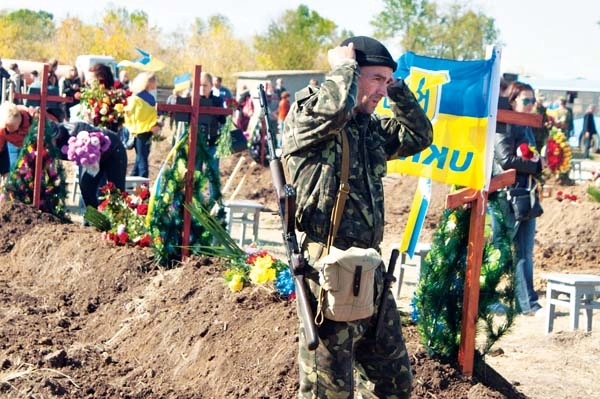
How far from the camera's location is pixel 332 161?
4.44 m

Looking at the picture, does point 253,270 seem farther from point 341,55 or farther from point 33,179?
point 33,179

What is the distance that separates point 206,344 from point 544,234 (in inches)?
331

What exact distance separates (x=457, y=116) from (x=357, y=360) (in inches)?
75.5

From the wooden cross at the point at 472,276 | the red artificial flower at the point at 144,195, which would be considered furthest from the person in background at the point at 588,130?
the wooden cross at the point at 472,276

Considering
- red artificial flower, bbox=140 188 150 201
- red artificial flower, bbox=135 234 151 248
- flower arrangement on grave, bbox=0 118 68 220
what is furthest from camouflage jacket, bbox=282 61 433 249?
flower arrangement on grave, bbox=0 118 68 220

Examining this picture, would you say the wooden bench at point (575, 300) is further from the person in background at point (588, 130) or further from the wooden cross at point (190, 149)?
the person in background at point (588, 130)

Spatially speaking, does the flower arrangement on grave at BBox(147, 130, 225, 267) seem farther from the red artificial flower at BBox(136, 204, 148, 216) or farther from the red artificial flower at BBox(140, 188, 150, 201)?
the red artificial flower at BBox(140, 188, 150, 201)

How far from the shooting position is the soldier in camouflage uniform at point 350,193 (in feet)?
14.3

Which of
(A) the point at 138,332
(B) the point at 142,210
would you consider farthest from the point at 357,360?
(B) the point at 142,210

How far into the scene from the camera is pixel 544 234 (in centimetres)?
1381

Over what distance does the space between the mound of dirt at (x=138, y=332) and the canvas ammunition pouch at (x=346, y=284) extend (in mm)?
1431

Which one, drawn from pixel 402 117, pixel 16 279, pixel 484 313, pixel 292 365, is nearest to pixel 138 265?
pixel 16 279

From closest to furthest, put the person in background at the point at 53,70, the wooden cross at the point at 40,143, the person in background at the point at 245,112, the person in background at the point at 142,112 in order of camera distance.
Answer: the wooden cross at the point at 40,143 < the person in background at the point at 142,112 < the person in background at the point at 53,70 < the person in background at the point at 245,112

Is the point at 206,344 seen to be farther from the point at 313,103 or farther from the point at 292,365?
the point at 313,103
